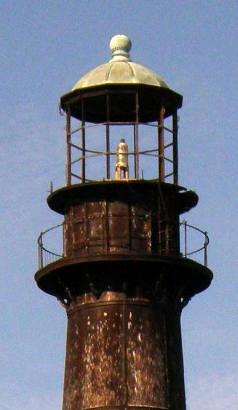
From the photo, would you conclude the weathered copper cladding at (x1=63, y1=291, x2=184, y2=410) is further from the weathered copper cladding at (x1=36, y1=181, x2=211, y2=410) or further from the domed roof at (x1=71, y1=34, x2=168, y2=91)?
the domed roof at (x1=71, y1=34, x2=168, y2=91)

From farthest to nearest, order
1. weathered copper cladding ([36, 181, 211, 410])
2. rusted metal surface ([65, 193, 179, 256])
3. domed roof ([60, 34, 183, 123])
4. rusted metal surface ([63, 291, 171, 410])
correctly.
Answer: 1. domed roof ([60, 34, 183, 123])
2. rusted metal surface ([65, 193, 179, 256])
3. weathered copper cladding ([36, 181, 211, 410])
4. rusted metal surface ([63, 291, 171, 410])

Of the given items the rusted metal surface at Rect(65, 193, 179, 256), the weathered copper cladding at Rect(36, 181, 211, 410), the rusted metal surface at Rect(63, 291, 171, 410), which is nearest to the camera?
the rusted metal surface at Rect(63, 291, 171, 410)

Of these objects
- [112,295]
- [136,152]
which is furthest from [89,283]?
[136,152]

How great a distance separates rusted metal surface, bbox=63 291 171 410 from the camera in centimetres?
5691

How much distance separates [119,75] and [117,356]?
9416 mm

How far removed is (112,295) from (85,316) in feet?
3.87

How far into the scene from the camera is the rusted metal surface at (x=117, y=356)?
56.9 metres

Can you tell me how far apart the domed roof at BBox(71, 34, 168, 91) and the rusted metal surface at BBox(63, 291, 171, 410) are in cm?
708

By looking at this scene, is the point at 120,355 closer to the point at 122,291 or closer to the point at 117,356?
the point at 117,356

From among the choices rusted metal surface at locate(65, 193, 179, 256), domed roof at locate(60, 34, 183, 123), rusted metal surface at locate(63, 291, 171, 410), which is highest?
domed roof at locate(60, 34, 183, 123)

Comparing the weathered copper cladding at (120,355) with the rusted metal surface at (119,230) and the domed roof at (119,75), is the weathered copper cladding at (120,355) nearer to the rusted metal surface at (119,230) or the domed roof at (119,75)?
the rusted metal surface at (119,230)

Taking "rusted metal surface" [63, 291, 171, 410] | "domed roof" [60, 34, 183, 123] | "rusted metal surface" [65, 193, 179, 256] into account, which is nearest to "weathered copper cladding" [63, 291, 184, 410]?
"rusted metal surface" [63, 291, 171, 410]

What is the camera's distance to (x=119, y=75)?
59625 mm

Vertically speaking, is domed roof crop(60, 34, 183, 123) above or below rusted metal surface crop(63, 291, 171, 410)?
above
